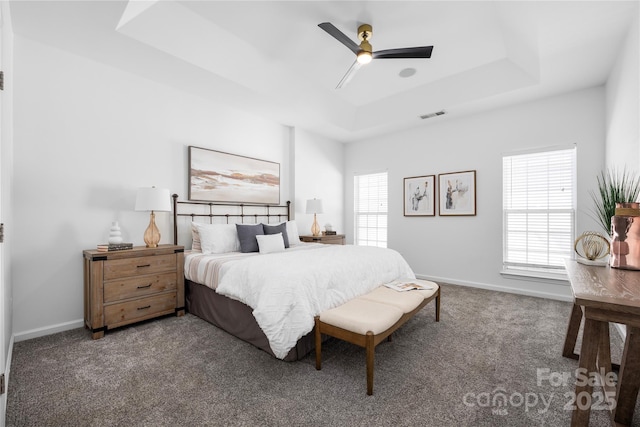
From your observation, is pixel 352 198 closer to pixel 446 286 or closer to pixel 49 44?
pixel 446 286

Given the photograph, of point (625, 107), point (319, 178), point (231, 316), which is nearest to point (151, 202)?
point (231, 316)

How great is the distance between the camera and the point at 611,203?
2105mm

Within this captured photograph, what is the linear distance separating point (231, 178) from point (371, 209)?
2.96 meters

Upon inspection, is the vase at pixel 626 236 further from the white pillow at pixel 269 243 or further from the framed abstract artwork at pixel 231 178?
the framed abstract artwork at pixel 231 178

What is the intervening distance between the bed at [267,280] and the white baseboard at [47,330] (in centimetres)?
103

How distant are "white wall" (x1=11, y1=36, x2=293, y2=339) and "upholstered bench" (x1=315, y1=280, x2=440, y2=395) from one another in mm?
2591

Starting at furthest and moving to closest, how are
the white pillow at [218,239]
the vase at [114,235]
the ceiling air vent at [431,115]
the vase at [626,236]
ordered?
the ceiling air vent at [431,115]
the white pillow at [218,239]
the vase at [114,235]
the vase at [626,236]

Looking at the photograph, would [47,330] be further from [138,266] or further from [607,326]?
[607,326]

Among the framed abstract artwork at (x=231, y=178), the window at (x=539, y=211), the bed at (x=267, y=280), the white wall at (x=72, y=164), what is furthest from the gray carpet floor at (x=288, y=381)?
the framed abstract artwork at (x=231, y=178)

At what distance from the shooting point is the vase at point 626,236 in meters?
1.70

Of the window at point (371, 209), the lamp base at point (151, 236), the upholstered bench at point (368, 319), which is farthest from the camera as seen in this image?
the window at point (371, 209)

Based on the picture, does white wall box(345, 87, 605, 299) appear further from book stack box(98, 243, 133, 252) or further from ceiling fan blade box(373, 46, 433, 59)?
book stack box(98, 243, 133, 252)

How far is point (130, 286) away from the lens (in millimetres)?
2814

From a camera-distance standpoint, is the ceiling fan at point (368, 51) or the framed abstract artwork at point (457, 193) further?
the framed abstract artwork at point (457, 193)
